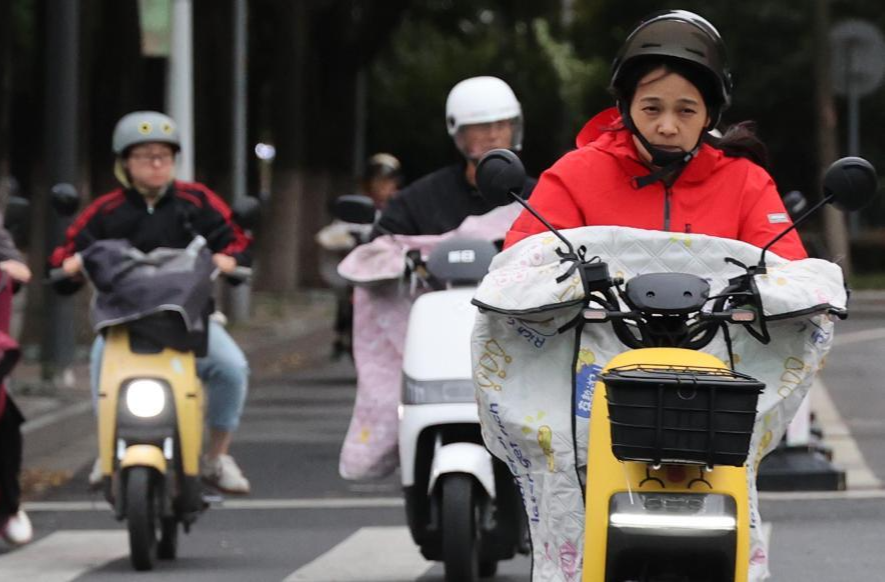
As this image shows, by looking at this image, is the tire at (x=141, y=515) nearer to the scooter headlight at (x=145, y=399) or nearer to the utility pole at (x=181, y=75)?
the scooter headlight at (x=145, y=399)

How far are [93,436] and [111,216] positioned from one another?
5.17 meters

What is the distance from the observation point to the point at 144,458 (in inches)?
324

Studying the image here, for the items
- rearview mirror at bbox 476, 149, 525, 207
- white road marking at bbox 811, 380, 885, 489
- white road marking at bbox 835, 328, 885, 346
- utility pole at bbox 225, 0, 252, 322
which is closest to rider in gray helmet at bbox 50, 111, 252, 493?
white road marking at bbox 811, 380, 885, 489

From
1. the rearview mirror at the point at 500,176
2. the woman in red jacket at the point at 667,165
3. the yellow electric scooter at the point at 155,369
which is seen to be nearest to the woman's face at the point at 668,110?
the woman in red jacket at the point at 667,165

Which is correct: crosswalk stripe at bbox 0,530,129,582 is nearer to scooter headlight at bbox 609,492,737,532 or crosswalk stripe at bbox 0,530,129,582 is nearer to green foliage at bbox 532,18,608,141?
scooter headlight at bbox 609,492,737,532

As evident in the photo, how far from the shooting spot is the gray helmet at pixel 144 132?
8875mm

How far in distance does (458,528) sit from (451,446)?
0.34 m

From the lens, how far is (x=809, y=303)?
15.1 feet

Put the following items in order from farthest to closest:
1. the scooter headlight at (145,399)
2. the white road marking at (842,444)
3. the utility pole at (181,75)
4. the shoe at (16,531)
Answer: the utility pole at (181,75), the white road marking at (842,444), the shoe at (16,531), the scooter headlight at (145,399)

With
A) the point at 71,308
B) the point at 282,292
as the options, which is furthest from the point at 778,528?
the point at 282,292

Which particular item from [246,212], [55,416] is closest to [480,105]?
[246,212]

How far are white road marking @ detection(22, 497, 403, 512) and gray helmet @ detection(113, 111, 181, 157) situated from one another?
2.25 m

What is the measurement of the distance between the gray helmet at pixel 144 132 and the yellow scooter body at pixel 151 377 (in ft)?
2.62

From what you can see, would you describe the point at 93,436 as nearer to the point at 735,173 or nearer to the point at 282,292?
the point at 735,173
